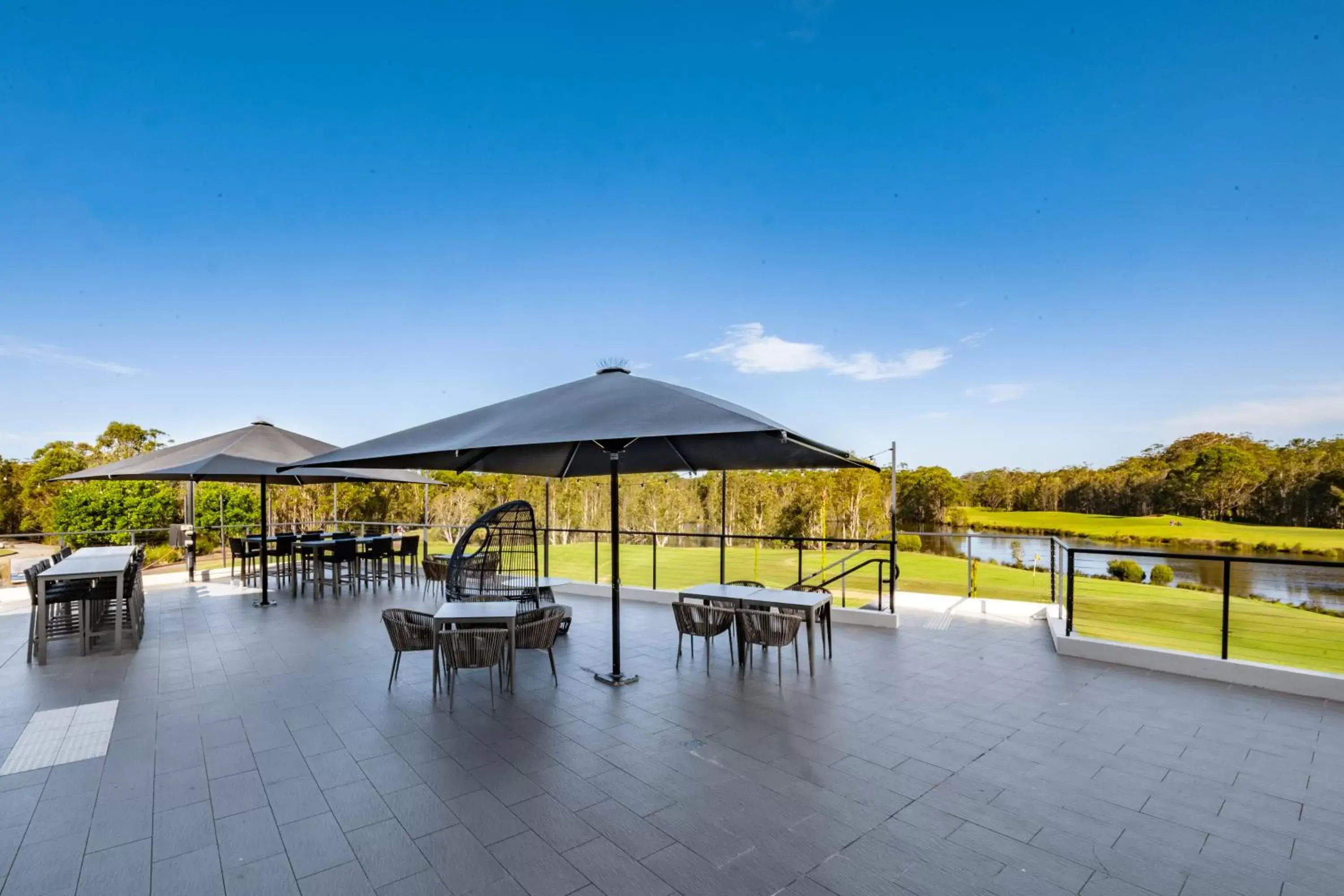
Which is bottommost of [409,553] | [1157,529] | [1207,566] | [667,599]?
[1207,566]

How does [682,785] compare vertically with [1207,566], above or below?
above

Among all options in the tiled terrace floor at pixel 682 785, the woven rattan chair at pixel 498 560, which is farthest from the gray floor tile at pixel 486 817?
the woven rattan chair at pixel 498 560

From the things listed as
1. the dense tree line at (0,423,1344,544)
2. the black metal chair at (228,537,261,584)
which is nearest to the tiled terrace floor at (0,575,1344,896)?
the dense tree line at (0,423,1344,544)

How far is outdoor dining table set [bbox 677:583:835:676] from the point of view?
475 centimetres

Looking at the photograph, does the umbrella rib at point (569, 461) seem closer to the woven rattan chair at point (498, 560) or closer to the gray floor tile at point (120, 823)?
the woven rattan chair at point (498, 560)

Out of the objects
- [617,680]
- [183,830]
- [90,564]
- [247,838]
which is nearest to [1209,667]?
[617,680]

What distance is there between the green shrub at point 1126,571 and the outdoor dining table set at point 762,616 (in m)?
23.7

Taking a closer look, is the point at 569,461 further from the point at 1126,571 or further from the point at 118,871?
the point at 1126,571

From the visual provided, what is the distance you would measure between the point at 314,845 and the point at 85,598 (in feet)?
16.1

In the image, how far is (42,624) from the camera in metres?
5.19

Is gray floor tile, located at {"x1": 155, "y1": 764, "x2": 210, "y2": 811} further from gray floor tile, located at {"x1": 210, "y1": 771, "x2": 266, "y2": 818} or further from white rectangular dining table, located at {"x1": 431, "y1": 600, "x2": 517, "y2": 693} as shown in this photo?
white rectangular dining table, located at {"x1": 431, "y1": 600, "x2": 517, "y2": 693}

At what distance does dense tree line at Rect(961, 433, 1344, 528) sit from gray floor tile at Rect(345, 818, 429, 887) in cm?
4101

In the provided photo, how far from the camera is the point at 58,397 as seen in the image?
1694 centimetres

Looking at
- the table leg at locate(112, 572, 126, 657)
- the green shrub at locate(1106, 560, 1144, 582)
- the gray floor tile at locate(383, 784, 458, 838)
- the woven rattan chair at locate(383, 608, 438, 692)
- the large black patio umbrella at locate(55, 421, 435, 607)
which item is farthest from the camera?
the green shrub at locate(1106, 560, 1144, 582)
